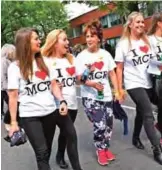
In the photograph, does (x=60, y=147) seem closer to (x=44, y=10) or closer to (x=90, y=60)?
(x=90, y=60)

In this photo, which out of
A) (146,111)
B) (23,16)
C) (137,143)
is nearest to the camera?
(146,111)

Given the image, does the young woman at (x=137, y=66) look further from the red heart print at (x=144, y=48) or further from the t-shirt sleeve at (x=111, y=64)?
the t-shirt sleeve at (x=111, y=64)

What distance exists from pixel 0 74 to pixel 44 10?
4800cm

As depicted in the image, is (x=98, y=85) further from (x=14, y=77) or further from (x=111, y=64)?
(x=14, y=77)

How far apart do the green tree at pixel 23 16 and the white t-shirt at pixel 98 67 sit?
134 feet

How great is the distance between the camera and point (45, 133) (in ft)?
14.7

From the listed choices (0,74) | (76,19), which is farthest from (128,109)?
(76,19)

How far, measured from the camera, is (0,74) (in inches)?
322

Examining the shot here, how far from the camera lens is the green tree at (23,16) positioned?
1919 inches

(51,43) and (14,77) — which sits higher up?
(51,43)

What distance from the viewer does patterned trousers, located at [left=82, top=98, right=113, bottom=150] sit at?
206 inches

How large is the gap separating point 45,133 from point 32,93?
1.68ft

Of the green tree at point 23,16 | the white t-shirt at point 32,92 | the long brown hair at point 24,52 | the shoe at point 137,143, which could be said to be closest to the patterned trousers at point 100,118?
the shoe at point 137,143

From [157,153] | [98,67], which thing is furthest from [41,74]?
[157,153]
